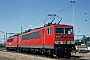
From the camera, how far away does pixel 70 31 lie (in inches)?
963

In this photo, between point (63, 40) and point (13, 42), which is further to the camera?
point (13, 42)

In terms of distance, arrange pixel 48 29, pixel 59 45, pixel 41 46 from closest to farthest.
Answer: pixel 59 45 → pixel 48 29 → pixel 41 46

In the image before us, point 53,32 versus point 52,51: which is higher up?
point 53,32

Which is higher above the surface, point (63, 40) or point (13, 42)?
point (13, 42)

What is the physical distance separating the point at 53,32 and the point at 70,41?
224cm

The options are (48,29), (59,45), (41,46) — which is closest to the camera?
(59,45)

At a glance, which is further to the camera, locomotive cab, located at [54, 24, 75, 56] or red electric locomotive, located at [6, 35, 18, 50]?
red electric locomotive, located at [6, 35, 18, 50]

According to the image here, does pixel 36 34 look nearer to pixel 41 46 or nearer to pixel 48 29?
pixel 41 46

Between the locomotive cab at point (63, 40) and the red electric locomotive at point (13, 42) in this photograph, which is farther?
the red electric locomotive at point (13, 42)

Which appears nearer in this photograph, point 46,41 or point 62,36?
point 62,36

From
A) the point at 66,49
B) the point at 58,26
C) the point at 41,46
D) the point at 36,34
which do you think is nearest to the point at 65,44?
the point at 66,49

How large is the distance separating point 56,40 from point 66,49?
1.58 m

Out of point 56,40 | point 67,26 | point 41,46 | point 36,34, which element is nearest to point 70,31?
point 67,26

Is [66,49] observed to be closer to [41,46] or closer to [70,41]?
[70,41]
